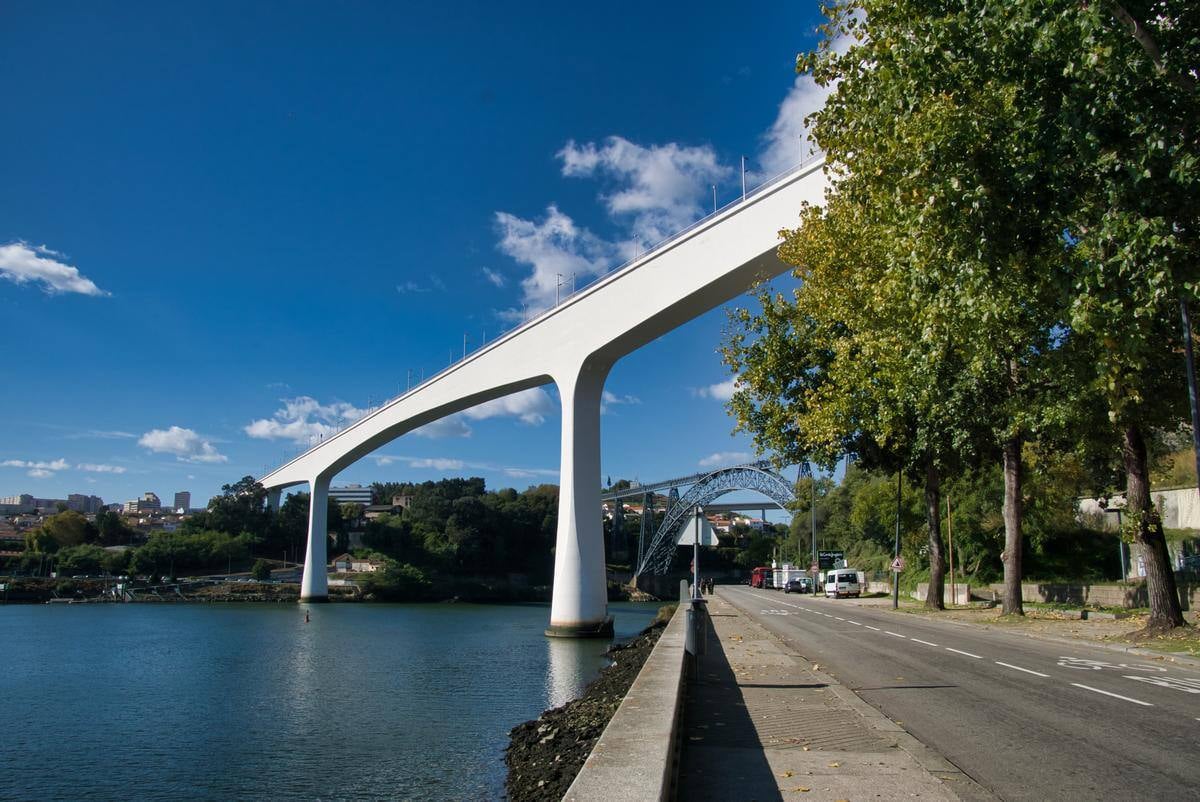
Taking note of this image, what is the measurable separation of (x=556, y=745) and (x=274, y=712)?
10.2 metres

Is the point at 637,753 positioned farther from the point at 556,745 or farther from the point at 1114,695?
the point at 1114,695

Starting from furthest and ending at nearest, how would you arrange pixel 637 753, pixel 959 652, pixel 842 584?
pixel 842 584, pixel 959 652, pixel 637 753

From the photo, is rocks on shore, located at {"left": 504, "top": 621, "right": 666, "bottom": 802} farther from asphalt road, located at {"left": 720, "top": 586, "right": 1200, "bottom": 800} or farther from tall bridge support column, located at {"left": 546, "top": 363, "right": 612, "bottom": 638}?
tall bridge support column, located at {"left": 546, "top": 363, "right": 612, "bottom": 638}

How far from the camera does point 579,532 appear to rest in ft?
110

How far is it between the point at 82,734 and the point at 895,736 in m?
16.0

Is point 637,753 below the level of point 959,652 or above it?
above

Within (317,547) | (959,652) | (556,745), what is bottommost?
(556,745)

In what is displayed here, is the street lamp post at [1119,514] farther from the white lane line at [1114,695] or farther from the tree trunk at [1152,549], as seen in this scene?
the white lane line at [1114,695]

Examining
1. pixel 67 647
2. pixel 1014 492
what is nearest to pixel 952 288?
pixel 1014 492

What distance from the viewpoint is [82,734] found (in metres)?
16.3

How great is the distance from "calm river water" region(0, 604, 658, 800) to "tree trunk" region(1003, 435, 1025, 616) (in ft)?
41.2

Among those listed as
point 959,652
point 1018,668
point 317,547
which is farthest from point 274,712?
point 317,547

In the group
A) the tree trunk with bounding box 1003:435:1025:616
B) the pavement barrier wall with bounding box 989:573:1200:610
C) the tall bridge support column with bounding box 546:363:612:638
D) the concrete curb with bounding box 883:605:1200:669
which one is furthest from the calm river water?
the pavement barrier wall with bounding box 989:573:1200:610

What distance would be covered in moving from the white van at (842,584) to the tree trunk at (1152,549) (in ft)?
119
